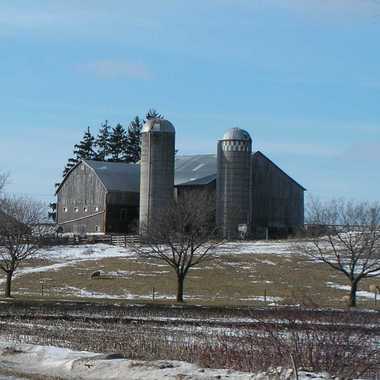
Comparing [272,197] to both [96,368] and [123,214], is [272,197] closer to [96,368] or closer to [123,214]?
[123,214]

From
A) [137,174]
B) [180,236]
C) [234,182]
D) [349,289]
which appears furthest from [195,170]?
[180,236]

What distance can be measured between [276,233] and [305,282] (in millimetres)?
35506

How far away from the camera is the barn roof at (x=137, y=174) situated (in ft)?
285

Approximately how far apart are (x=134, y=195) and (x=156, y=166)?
8277 millimetres

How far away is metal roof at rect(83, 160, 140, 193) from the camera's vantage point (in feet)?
291

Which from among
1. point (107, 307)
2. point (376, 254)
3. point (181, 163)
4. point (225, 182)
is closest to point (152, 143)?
point (225, 182)

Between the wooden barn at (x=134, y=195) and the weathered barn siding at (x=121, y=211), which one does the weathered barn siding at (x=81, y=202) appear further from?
the weathered barn siding at (x=121, y=211)

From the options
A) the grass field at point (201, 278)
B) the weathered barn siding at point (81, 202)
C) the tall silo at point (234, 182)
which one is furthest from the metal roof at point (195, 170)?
the grass field at point (201, 278)

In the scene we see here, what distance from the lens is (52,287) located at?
51281 mm

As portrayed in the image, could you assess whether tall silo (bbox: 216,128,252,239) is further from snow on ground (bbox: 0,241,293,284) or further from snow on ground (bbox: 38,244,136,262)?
snow on ground (bbox: 38,244,136,262)

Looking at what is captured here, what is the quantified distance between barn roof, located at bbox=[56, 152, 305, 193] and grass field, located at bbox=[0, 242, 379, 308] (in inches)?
663

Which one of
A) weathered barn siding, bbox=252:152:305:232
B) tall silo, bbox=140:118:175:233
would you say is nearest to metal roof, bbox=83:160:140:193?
tall silo, bbox=140:118:175:233

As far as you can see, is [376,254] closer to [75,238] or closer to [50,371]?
[50,371]

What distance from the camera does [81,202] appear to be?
299 feet
